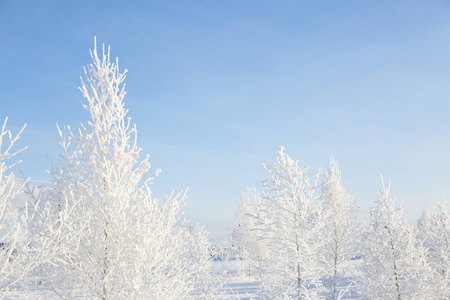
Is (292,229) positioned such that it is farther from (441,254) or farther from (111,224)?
(441,254)

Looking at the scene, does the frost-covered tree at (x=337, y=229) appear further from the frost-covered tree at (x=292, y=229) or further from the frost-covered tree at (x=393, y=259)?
the frost-covered tree at (x=292, y=229)

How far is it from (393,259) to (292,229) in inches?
175

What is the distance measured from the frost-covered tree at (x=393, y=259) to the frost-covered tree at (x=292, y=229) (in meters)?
3.54

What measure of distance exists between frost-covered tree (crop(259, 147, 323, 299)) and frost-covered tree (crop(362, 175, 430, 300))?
3535 millimetres

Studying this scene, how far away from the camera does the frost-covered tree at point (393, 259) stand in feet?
33.9

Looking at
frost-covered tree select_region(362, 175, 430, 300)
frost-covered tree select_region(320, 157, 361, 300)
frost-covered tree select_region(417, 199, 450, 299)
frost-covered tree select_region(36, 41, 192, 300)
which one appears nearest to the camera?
frost-covered tree select_region(36, 41, 192, 300)

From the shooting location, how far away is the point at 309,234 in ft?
27.0

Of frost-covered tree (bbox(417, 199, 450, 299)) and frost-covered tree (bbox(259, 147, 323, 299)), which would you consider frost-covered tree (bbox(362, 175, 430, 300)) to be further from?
frost-covered tree (bbox(259, 147, 323, 299))

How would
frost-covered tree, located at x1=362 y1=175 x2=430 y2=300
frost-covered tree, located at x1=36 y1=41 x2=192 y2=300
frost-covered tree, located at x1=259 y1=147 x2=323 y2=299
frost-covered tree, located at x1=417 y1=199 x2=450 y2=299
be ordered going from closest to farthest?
frost-covered tree, located at x1=36 y1=41 x2=192 y2=300 < frost-covered tree, located at x1=259 y1=147 x2=323 y2=299 < frost-covered tree, located at x1=362 y1=175 x2=430 y2=300 < frost-covered tree, located at x1=417 y1=199 x2=450 y2=299

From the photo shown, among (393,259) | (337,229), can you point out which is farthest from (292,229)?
(337,229)

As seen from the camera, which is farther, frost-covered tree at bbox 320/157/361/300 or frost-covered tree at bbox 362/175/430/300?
frost-covered tree at bbox 320/157/361/300

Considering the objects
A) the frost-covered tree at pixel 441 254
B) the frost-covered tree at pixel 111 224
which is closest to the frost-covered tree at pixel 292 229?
the frost-covered tree at pixel 111 224

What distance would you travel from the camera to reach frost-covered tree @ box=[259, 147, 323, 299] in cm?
805

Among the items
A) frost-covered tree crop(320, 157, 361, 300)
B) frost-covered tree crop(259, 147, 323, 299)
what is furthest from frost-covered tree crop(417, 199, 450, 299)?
frost-covered tree crop(259, 147, 323, 299)
